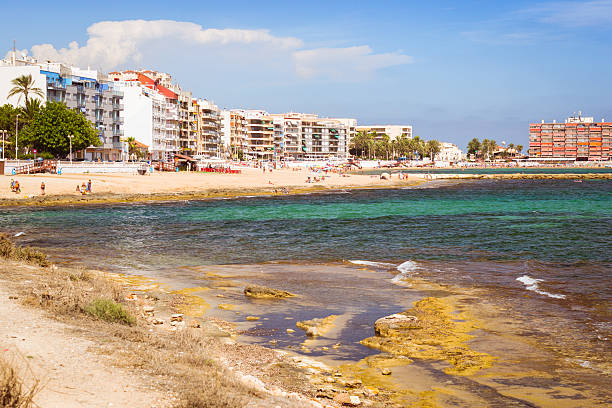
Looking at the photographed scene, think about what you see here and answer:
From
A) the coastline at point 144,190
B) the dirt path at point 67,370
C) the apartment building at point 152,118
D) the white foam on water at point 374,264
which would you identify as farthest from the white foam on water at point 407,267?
the apartment building at point 152,118

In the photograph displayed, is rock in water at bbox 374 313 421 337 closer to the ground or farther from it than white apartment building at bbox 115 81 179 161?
closer to the ground

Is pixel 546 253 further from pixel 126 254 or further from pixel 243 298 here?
pixel 126 254

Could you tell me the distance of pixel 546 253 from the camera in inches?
1085

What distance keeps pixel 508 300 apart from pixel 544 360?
5477 millimetres

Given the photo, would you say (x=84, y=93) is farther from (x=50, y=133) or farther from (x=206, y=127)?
(x=206, y=127)

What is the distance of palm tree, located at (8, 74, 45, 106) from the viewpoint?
9519 cm

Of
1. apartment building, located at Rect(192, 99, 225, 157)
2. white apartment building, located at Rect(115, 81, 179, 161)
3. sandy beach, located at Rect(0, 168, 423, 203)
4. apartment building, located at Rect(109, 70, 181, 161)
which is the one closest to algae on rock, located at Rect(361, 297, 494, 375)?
sandy beach, located at Rect(0, 168, 423, 203)

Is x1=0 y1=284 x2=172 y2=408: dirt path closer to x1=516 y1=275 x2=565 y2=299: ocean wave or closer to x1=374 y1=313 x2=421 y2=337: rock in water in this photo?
x1=374 y1=313 x2=421 y2=337: rock in water

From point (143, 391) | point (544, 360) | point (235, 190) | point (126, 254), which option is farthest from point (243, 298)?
point (235, 190)

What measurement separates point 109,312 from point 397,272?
41.7 ft

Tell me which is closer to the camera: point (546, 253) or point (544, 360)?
point (544, 360)

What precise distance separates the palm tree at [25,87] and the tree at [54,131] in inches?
591

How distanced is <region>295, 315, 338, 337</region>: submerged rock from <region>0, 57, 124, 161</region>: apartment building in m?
90.6

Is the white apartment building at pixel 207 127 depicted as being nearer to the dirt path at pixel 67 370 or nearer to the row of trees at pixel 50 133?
the row of trees at pixel 50 133
